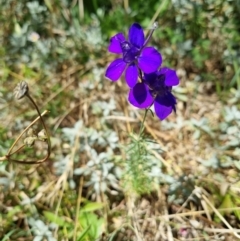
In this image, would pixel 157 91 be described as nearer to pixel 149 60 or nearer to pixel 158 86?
pixel 158 86

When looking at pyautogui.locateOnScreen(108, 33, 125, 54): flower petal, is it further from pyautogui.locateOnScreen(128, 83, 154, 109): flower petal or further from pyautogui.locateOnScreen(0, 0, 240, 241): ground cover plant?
pyautogui.locateOnScreen(128, 83, 154, 109): flower petal

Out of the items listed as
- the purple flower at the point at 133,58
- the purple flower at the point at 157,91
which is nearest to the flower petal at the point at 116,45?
the purple flower at the point at 133,58

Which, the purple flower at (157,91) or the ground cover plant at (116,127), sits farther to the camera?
the ground cover plant at (116,127)

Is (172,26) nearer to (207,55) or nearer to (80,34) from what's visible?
(207,55)

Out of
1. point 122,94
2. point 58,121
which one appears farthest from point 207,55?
point 58,121

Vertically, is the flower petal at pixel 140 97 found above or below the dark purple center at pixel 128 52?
below

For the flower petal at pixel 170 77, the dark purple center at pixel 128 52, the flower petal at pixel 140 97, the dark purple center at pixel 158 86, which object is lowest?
the flower petal at pixel 140 97

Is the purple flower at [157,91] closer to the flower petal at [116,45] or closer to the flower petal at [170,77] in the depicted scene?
the flower petal at [170,77]
